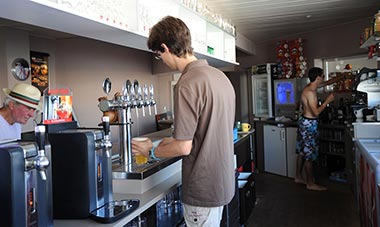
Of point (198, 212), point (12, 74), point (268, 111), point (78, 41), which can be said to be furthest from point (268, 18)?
point (198, 212)

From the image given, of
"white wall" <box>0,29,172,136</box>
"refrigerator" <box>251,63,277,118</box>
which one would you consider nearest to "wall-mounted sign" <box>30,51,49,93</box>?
"white wall" <box>0,29,172,136</box>

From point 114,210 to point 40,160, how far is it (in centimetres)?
48

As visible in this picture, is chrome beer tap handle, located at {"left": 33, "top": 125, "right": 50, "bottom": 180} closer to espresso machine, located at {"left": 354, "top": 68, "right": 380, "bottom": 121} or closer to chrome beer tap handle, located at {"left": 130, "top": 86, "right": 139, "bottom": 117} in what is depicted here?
chrome beer tap handle, located at {"left": 130, "top": 86, "right": 139, "bottom": 117}

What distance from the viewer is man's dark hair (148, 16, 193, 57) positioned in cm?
177

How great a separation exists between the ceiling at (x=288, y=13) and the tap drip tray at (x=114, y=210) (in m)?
2.96

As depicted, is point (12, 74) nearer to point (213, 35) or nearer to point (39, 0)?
point (213, 35)

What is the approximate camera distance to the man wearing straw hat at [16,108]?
2783 mm

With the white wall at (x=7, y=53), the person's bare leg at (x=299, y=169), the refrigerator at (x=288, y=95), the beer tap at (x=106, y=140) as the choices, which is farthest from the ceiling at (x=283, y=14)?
the beer tap at (x=106, y=140)

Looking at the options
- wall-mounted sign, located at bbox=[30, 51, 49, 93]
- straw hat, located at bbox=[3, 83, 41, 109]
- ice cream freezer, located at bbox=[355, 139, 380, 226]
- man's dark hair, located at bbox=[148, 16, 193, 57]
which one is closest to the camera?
man's dark hair, located at bbox=[148, 16, 193, 57]

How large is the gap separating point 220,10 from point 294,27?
7.05ft

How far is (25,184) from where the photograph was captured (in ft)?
4.03

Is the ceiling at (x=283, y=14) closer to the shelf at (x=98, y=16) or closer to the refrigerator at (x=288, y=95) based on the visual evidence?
the refrigerator at (x=288, y=95)

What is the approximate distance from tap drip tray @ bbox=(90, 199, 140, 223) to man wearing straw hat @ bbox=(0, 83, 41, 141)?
1.44m

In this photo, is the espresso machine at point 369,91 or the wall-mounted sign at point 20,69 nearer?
the espresso machine at point 369,91
